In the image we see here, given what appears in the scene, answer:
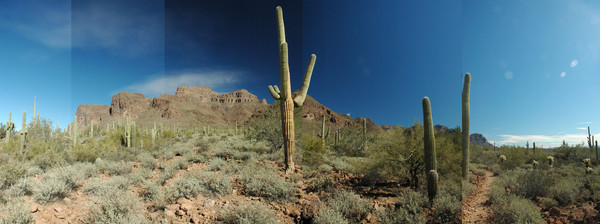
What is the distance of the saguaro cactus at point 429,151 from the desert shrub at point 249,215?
4002 millimetres

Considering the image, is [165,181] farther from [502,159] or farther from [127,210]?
[502,159]

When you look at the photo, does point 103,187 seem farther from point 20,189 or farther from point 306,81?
point 306,81

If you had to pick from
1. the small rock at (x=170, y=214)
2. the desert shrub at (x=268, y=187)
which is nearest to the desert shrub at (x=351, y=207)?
the desert shrub at (x=268, y=187)

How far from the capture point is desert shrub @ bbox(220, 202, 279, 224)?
465cm

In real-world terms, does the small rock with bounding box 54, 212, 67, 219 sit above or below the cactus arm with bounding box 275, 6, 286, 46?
below

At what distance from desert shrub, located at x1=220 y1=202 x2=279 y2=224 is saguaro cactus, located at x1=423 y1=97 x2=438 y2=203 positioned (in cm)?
400

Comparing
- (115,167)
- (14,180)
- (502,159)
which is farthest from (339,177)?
(502,159)

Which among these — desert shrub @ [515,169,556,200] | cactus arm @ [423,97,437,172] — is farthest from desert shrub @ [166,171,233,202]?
desert shrub @ [515,169,556,200]

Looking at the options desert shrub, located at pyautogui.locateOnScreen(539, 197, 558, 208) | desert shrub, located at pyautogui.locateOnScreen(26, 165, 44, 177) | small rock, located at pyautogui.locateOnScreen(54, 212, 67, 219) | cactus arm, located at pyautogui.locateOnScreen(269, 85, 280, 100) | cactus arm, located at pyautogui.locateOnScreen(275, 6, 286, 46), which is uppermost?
cactus arm, located at pyautogui.locateOnScreen(275, 6, 286, 46)

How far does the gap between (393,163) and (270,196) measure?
169 inches

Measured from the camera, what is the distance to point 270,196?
641 cm

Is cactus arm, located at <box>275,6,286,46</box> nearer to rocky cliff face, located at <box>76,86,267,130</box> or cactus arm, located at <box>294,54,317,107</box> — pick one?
cactus arm, located at <box>294,54,317,107</box>

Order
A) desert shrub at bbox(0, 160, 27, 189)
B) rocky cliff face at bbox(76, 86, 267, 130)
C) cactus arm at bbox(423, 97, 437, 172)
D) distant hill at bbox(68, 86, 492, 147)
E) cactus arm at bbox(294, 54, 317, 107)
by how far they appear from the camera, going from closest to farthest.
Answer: desert shrub at bbox(0, 160, 27, 189), cactus arm at bbox(423, 97, 437, 172), cactus arm at bbox(294, 54, 317, 107), distant hill at bbox(68, 86, 492, 147), rocky cliff face at bbox(76, 86, 267, 130)

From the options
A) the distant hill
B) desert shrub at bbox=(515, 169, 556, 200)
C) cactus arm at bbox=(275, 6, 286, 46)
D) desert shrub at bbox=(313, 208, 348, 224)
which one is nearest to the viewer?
desert shrub at bbox=(313, 208, 348, 224)
